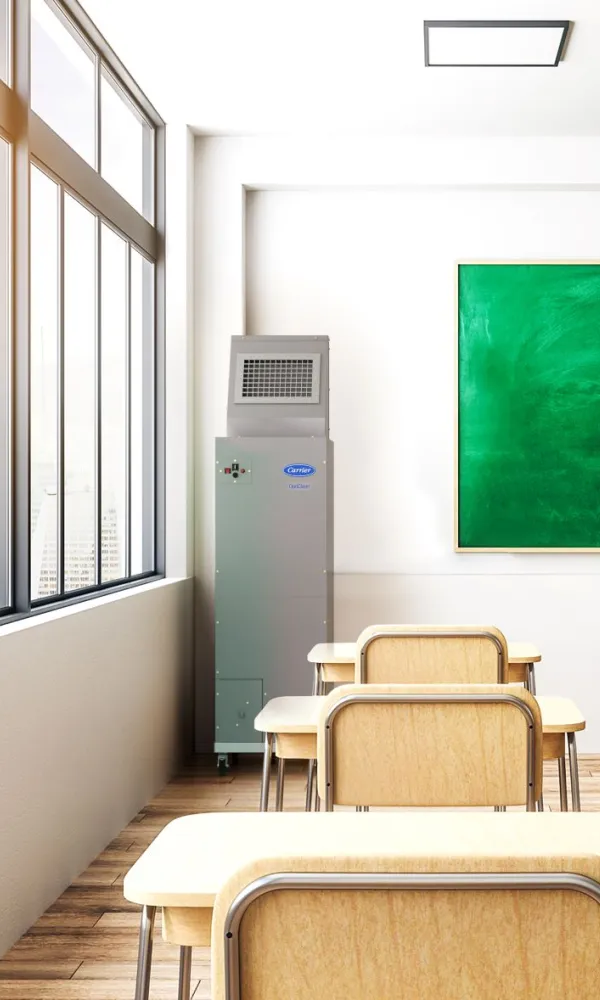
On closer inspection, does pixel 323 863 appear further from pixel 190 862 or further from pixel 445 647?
pixel 445 647

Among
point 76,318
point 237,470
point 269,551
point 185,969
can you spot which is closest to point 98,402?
point 76,318

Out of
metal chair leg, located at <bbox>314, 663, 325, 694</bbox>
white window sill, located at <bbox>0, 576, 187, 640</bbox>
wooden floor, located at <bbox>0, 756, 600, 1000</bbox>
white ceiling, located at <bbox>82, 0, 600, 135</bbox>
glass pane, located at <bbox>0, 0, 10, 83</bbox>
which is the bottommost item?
wooden floor, located at <bbox>0, 756, 600, 1000</bbox>

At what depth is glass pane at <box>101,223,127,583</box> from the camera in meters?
4.42

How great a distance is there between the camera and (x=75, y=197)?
3.96 m

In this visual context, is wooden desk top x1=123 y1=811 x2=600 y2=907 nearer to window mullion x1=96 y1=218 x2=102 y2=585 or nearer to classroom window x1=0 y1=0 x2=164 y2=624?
classroom window x1=0 y1=0 x2=164 y2=624

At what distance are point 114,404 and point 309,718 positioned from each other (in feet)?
7.14

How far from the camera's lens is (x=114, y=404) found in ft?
15.2

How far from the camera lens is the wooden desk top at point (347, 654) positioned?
3.73 meters

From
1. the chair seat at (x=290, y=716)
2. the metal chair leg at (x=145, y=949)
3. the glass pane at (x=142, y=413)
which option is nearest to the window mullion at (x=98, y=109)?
the glass pane at (x=142, y=413)

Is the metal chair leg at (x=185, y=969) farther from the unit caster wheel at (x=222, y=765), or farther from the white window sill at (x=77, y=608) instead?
the unit caster wheel at (x=222, y=765)

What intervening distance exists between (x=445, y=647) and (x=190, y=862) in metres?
1.66

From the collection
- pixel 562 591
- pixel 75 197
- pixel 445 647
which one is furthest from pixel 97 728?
pixel 562 591

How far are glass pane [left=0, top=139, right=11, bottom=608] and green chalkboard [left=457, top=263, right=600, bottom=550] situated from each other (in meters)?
2.90

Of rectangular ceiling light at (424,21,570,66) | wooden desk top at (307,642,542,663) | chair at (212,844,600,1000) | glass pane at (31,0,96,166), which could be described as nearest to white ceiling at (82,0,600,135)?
rectangular ceiling light at (424,21,570,66)
